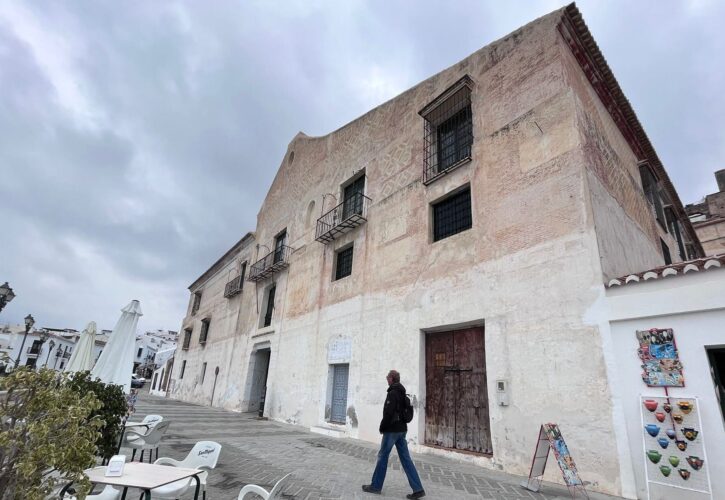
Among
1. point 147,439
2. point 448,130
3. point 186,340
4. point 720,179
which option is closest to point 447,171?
point 448,130

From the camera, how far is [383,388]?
367 inches

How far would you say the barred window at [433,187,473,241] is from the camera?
904 cm

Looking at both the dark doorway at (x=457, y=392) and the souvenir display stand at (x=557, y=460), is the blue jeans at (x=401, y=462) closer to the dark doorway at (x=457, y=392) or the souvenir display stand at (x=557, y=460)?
the souvenir display stand at (x=557, y=460)

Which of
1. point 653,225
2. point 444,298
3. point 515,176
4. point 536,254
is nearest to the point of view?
point 536,254

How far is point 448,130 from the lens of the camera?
420 inches

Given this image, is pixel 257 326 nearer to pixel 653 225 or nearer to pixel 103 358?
pixel 103 358

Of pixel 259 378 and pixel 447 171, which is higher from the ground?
pixel 447 171

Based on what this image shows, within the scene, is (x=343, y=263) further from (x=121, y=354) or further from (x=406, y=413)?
(x=406, y=413)

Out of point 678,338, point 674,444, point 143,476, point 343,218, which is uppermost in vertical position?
point 343,218

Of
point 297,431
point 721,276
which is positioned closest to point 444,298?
point 721,276

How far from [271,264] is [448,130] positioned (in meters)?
10.6

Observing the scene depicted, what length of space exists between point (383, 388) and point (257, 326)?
9534 mm

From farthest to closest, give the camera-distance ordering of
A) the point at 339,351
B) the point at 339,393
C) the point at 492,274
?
the point at 339,351
the point at 339,393
the point at 492,274

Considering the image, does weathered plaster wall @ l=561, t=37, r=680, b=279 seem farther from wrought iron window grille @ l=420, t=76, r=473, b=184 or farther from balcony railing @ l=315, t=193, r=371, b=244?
balcony railing @ l=315, t=193, r=371, b=244
